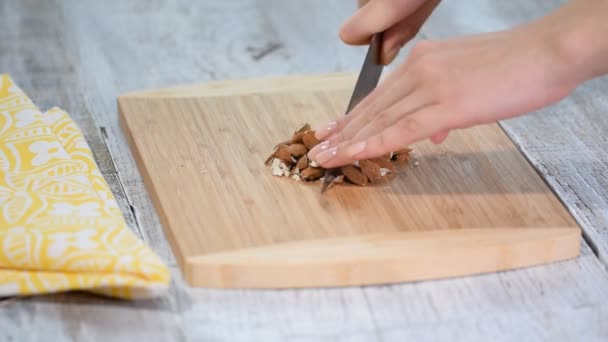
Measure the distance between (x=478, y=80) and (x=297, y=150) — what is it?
301 millimetres

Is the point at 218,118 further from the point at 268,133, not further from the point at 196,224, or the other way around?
the point at 196,224

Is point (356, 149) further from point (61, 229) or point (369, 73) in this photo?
point (61, 229)

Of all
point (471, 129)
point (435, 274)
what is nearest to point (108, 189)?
point (435, 274)

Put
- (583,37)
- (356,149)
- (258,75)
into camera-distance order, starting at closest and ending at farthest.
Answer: (583,37)
(356,149)
(258,75)

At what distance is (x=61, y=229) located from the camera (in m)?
1.11

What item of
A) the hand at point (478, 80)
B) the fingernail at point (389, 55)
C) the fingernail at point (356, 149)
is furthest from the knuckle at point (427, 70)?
the fingernail at point (389, 55)

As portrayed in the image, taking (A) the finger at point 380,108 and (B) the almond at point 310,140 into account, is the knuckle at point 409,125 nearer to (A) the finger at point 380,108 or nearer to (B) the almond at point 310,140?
(A) the finger at point 380,108

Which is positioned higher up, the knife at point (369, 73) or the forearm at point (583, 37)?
the forearm at point (583, 37)

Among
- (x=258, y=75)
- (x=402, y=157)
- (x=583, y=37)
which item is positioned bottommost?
(x=258, y=75)

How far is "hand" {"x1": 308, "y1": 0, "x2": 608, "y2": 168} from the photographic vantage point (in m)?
1.11

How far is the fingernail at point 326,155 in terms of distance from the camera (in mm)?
1231

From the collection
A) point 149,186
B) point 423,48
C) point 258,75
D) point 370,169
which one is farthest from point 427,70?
point 258,75

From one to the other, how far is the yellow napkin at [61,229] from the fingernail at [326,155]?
0.93 feet

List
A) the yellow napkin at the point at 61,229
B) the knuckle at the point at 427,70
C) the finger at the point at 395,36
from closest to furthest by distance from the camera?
the yellow napkin at the point at 61,229, the knuckle at the point at 427,70, the finger at the point at 395,36
